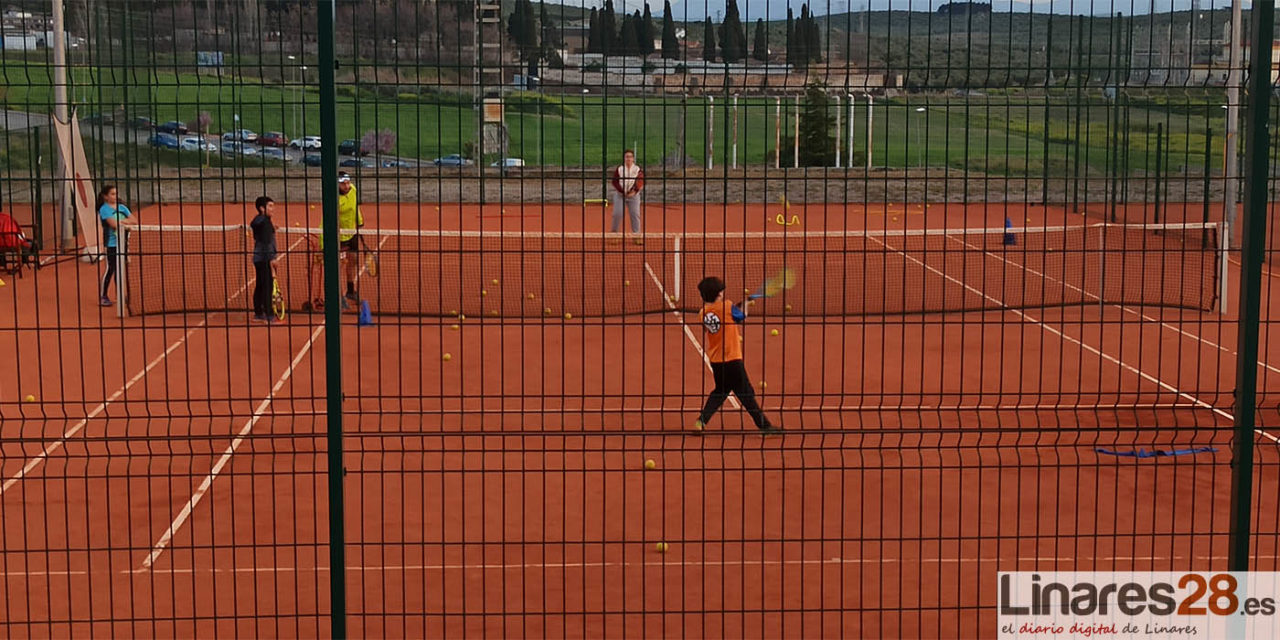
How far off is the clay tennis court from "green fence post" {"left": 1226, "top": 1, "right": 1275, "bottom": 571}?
0.22 m

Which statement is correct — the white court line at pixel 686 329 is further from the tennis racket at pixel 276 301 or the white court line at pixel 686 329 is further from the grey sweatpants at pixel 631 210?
the tennis racket at pixel 276 301

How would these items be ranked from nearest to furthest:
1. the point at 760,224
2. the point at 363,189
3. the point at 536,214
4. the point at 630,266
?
the point at 630,266 → the point at 760,224 → the point at 363,189 → the point at 536,214

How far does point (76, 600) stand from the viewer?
8.82 meters

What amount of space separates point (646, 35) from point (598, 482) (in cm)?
596

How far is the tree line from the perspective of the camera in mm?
5953

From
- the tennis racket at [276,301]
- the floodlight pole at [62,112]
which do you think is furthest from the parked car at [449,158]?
the floodlight pole at [62,112]

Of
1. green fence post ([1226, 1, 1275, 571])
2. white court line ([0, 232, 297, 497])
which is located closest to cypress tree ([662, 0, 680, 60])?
green fence post ([1226, 1, 1275, 571])

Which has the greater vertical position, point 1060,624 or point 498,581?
point 1060,624

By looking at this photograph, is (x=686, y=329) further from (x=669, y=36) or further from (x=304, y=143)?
(x=669, y=36)

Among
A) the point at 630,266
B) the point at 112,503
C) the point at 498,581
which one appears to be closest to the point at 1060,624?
the point at 498,581

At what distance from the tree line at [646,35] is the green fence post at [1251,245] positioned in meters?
1.60

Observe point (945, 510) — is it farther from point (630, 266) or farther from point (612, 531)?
point (630, 266)

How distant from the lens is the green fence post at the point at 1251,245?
Answer: 215 inches

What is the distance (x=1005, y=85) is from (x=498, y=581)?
470cm
